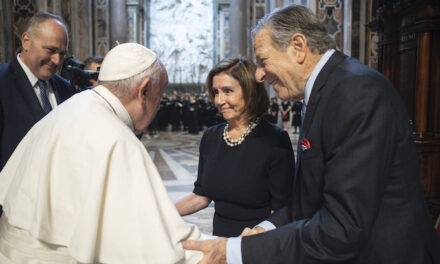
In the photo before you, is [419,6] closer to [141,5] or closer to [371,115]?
[371,115]

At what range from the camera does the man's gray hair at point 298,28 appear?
1.56 meters

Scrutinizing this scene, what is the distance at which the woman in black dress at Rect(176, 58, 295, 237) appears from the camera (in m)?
2.12

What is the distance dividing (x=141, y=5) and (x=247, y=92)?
24411mm

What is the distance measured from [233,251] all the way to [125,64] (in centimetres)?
91

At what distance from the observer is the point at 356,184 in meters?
1.26

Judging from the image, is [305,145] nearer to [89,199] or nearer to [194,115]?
[89,199]

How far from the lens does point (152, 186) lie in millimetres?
1413

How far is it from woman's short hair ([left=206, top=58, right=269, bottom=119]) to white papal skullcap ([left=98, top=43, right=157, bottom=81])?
2.17 ft

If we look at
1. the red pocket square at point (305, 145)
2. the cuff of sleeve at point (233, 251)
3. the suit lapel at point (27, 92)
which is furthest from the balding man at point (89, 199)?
the suit lapel at point (27, 92)

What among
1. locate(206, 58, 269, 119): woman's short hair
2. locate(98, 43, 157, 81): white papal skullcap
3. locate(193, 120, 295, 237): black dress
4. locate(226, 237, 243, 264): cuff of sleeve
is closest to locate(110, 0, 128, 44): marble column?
locate(206, 58, 269, 119): woman's short hair

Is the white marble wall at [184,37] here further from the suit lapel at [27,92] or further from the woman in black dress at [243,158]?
the woman in black dress at [243,158]

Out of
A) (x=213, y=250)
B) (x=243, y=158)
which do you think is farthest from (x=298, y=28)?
(x=213, y=250)

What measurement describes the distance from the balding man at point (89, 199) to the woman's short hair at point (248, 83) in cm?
84

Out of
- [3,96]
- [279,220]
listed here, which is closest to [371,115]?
[279,220]
